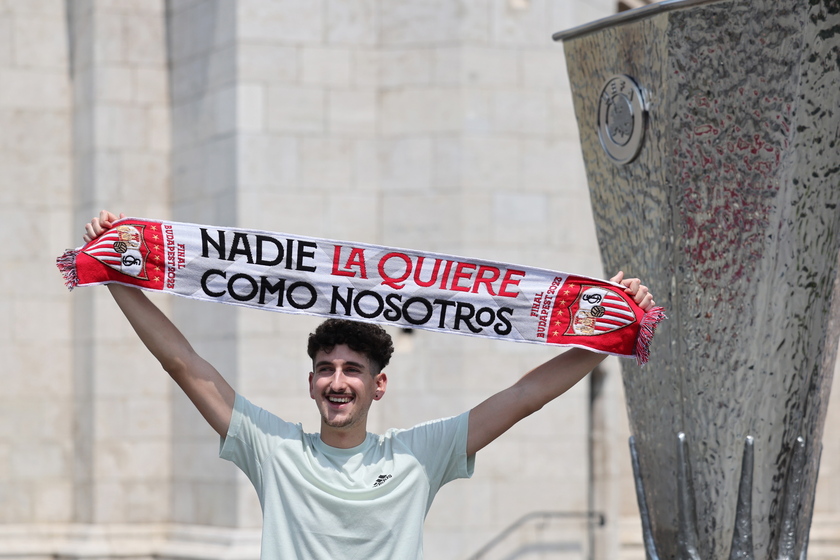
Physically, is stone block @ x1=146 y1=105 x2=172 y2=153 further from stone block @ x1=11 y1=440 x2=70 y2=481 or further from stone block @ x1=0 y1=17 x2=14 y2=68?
stone block @ x1=11 y1=440 x2=70 y2=481

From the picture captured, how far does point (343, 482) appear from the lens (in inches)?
126

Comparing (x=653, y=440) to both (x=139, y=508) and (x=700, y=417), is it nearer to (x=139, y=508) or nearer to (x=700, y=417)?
(x=700, y=417)

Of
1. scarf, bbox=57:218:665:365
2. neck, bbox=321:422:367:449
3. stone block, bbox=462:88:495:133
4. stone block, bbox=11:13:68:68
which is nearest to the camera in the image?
neck, bbox=321:422:367:449

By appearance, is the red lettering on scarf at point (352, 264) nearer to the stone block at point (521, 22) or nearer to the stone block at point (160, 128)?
the stone block at point (521, 22)

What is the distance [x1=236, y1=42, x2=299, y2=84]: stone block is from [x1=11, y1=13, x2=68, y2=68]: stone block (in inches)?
74.9

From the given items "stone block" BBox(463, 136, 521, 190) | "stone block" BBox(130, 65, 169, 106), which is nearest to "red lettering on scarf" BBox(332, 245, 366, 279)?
"stone block" BBox(463, 136, 521, 190)

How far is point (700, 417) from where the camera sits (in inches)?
172

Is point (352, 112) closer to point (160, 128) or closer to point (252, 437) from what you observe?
point (160, 128)

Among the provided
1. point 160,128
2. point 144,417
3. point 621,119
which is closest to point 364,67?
point 160,128

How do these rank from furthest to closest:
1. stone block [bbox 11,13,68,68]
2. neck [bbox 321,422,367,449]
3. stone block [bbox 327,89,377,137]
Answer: stone block [bbox 11,13,68,68], stone block [bbox 327,89,377,137], neck [bbox 321,422,367,449]

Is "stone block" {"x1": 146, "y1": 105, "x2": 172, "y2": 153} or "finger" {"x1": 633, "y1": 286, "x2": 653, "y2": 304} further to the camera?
"stone block" {"x1": 146, "y1": 105, "x2": 172, "y2": 153}

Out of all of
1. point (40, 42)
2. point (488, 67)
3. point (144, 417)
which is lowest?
point (144, 417)

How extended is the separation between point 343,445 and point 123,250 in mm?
885

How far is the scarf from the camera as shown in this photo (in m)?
3.74
